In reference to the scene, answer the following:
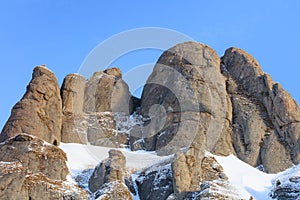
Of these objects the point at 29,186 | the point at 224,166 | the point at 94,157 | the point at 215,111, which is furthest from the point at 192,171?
the point at 215,111

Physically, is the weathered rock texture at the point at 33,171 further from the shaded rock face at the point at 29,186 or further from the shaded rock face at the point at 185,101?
the shaded rock face at the point at 185,101

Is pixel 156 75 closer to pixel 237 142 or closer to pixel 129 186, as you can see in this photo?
pixel 237 142

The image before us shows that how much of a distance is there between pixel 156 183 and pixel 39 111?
20.7m

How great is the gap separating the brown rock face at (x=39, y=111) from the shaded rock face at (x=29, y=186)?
14665mm

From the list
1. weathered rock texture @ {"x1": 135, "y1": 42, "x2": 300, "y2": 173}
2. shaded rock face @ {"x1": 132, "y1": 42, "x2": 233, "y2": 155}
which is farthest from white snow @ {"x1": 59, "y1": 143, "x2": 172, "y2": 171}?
shaded rock face @ {"x1": 132, "y1": 42, "x2": 233, "y2": 155}

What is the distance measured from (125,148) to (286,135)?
2178cm

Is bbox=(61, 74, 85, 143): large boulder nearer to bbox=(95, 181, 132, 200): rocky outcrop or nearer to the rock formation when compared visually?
the rock formation

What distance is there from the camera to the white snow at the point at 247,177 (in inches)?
2945

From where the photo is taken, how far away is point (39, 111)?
273 feet

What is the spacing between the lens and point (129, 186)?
7150 cm

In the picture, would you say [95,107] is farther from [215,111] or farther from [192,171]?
[192,171]

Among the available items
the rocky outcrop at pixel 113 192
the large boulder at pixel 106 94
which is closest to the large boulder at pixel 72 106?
the large boulder at pixel 106 94

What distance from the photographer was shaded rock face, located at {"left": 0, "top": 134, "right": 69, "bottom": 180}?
68.9 metres

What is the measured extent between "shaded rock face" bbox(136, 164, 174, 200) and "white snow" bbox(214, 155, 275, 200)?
8.30 m
